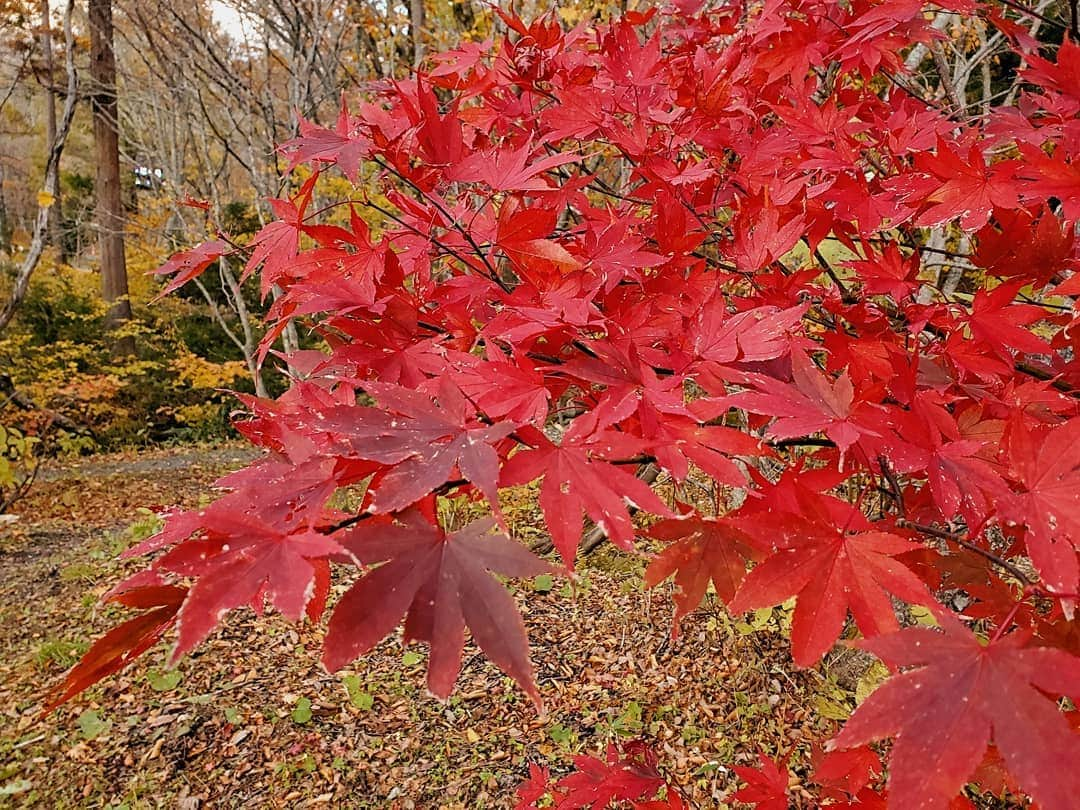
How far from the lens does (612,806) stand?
94.7 inches

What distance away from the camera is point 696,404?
2.73 feet

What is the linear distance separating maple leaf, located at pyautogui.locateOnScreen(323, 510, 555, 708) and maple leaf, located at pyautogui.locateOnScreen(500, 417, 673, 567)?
7 cm

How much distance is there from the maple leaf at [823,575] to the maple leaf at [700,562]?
15cm

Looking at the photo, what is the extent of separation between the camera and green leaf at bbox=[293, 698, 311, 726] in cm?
283

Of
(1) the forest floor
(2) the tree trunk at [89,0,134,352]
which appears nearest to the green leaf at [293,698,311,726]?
(1) the forest floor

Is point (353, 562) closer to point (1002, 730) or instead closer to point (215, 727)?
point (1002, 730)

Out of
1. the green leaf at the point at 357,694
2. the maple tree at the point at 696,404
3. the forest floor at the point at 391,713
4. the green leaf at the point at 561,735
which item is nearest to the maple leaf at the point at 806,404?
the maple tree at the point at 696,404

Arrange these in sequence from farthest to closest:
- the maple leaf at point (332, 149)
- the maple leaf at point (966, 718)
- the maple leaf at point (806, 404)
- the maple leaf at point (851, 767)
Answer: the maple leaf at point (851, 767) < the maple leaf at point (332, 149) < the maple leaf at point (806, 404) < the maple leaf at point (966, 718)

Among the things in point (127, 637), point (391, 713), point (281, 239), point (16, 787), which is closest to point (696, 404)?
point (127, 637)

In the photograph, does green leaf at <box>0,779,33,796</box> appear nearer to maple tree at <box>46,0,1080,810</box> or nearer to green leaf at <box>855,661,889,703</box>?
maple tree at <box>46,0,1080,810</box>

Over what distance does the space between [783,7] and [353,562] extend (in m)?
1.82

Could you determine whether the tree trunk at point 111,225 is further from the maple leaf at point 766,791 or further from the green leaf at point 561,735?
the maple leaf at point 766,791

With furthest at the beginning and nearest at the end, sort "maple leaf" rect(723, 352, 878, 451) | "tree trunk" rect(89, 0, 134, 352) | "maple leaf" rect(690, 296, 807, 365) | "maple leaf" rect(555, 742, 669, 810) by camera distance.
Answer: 1. "tree trunk" rect(89, 0, 134, 352)
2. "maple leaf" rect(555, 742, 669, 810)
3. "maple leaf" rect(690, 296, 807, 365)
4. "maple leaf" rect(723, 352, 878, 451)

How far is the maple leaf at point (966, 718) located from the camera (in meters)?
0.52
